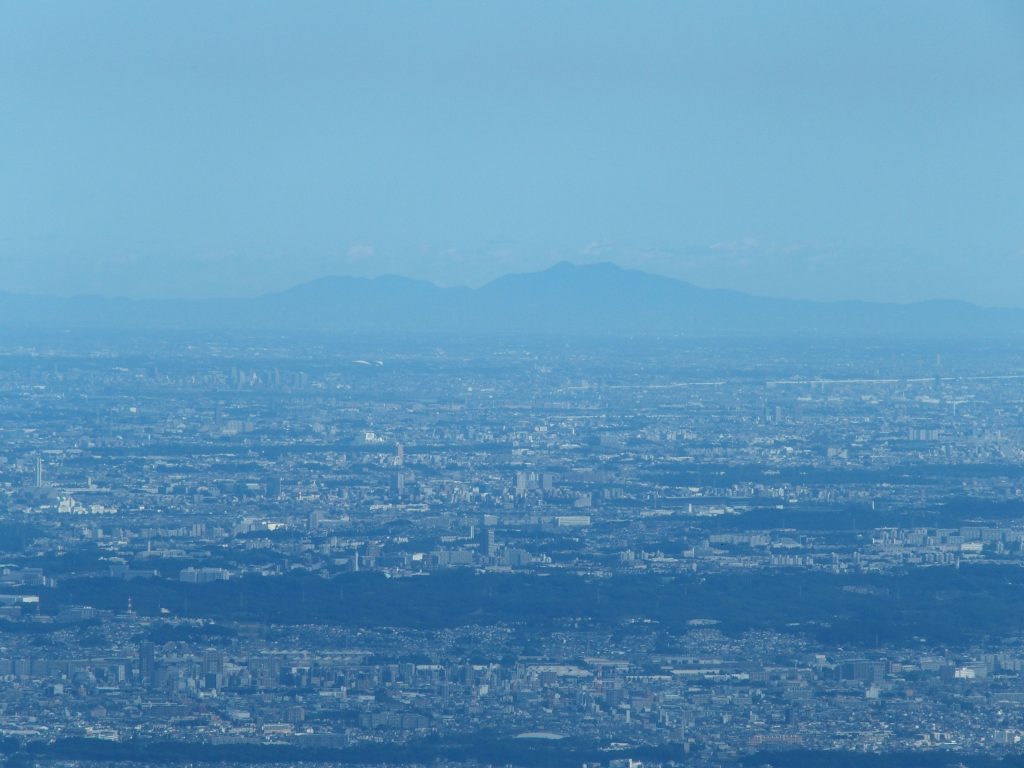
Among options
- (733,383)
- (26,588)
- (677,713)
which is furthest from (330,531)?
(733,383)

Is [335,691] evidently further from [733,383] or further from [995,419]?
[733,383]

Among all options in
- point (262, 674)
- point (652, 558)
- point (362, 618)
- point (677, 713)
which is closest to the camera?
point (677, 713)

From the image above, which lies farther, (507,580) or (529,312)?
(529,312)

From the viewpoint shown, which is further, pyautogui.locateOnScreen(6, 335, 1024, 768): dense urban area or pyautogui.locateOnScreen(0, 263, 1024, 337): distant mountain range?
pyautogui.locateOnScreen(0, 263, 1024, 337): distant mountain range

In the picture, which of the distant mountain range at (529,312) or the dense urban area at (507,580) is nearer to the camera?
the dense urban area at (507,580)
